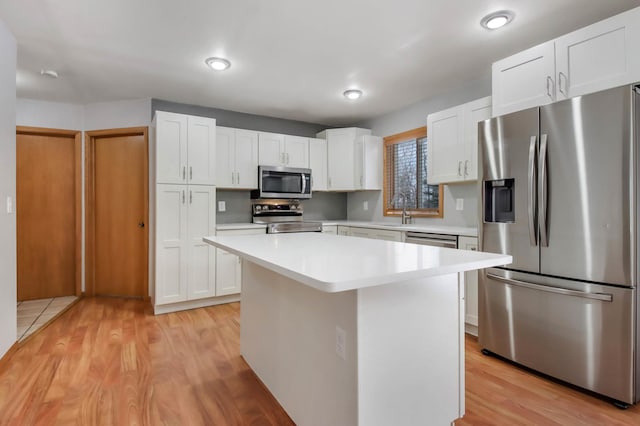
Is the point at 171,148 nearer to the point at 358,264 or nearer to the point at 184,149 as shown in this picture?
the point at 184,149

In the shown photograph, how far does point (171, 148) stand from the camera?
359 centimetres

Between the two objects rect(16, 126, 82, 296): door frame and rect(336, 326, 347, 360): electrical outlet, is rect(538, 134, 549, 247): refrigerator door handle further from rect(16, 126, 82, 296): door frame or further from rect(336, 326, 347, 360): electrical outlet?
rect(16, 126, 82, 296): door frame

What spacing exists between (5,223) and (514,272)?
3611 millimetres

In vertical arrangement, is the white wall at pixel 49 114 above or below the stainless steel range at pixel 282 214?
above

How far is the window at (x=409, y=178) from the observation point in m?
4.04

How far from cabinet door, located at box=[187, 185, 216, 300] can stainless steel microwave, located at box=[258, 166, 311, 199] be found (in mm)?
692

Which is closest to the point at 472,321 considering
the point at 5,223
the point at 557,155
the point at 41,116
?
the point at 557,155

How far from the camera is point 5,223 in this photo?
2359mm

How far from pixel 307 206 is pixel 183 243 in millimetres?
1975

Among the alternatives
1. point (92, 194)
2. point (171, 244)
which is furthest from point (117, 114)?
point (171, 244)

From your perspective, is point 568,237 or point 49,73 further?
point 49,73

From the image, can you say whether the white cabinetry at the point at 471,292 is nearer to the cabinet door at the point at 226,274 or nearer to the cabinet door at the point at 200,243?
the cabinet door at the point at 226,274

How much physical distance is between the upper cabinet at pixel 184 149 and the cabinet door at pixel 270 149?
650 mm

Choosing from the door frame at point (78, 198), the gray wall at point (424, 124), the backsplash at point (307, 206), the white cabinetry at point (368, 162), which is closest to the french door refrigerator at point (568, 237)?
the gray wall at point (424, 124)
